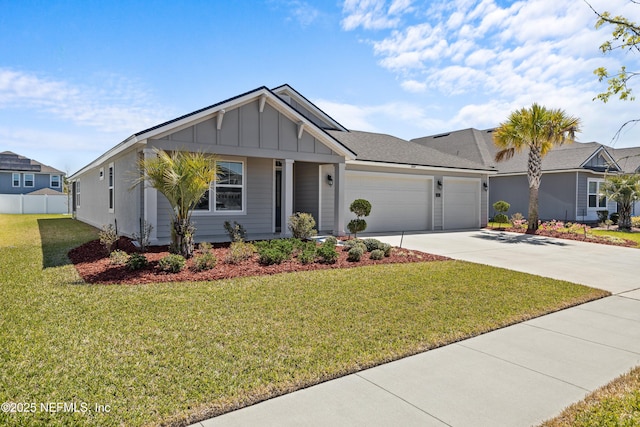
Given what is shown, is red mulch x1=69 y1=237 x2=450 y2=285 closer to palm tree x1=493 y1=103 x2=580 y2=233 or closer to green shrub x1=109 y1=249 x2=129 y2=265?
green shrub x1=109 y1=249 x2=129 y2=265

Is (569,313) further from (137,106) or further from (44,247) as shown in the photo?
(137,106)

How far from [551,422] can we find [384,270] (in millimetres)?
5483

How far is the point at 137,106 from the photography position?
16312 mm

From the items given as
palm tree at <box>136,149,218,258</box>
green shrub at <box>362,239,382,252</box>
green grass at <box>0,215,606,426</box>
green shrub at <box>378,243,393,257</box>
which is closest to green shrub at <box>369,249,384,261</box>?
green shrub at <box>378,243,393,257</box>

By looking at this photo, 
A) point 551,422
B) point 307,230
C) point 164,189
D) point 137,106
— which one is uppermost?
point 137,106

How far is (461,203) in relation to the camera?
18.6 meters

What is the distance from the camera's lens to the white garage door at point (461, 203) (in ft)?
59.5

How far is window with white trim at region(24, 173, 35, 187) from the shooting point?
121 ft

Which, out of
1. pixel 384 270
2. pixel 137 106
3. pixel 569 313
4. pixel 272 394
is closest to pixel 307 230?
pixel 384 270

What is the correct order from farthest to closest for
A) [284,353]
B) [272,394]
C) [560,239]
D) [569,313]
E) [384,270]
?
[560,239], [384,270], [569,313], [284,353], [272,394]

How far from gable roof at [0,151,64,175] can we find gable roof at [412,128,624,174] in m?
36.3

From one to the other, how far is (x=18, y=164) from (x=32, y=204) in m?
7.61

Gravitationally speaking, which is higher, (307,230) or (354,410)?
(307,230)

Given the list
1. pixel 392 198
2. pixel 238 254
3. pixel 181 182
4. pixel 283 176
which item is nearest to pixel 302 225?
pixel 283 176
